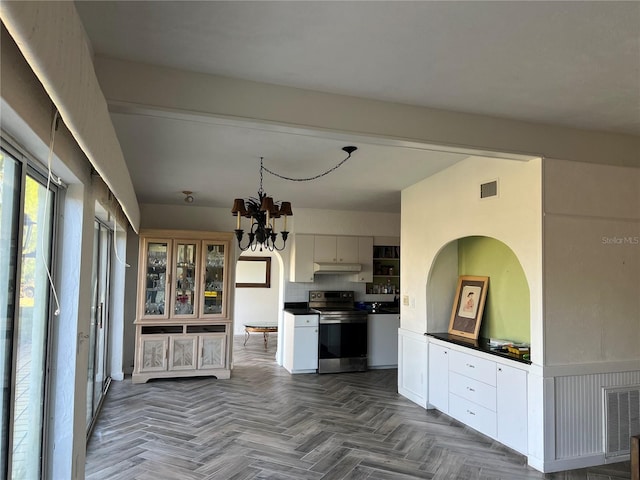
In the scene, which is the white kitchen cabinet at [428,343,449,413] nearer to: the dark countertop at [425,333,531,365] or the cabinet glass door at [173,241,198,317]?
the dark countertop at [425,333,531,365]

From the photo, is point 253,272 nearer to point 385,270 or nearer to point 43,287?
point 385,270

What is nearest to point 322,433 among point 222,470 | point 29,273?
point 222,470

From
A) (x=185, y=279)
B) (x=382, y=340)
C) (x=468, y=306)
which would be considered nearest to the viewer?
(x=468, y=306)

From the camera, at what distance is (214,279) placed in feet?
21.2

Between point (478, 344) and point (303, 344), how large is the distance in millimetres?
3087

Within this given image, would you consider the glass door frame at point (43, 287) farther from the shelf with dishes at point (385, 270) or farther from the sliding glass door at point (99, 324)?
the shelf with dishes at point (385, 270)

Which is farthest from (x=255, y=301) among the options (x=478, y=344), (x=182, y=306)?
(x=478, y=344)

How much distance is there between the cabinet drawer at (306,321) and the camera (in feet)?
21.9

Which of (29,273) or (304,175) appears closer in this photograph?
(29,273)

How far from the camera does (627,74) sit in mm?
2475

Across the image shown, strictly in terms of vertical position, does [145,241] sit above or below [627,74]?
below

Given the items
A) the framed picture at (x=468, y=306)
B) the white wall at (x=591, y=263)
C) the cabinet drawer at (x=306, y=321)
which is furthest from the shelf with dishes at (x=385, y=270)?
the white wall at (x=591, y=263)

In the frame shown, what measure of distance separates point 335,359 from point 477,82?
16.8 ft

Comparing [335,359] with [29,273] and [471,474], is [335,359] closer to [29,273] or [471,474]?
[471,474]
